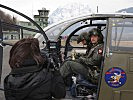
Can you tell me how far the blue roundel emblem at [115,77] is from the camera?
3234 mm

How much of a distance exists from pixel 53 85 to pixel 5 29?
0.89 meters

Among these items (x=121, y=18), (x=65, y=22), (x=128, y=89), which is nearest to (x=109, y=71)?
(x=128, y=89)

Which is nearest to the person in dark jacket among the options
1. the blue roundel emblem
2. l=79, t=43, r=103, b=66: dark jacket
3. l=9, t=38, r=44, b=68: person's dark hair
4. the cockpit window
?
l=9, t=38, r=44, b=68: person's dark hair

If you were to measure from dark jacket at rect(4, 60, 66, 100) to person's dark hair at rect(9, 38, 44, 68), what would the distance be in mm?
53

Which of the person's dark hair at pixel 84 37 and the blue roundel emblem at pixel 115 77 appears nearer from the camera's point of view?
the blue roundel emblem at pixel 115 77

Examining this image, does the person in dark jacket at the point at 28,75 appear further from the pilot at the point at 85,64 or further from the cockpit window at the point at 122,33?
the pilot at the point at 85,64

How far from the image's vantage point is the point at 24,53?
2250 millimetres

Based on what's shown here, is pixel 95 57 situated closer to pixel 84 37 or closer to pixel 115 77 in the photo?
pixel 115 77

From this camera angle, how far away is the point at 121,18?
11.3 ft

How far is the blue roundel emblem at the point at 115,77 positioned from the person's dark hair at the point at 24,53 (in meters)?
1.34

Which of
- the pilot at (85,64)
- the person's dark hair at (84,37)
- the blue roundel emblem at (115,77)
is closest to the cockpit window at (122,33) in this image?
the blue roundel emblem at (115,77)

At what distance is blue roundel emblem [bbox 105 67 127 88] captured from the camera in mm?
3234

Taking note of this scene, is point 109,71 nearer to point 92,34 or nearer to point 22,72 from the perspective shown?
point 92,34

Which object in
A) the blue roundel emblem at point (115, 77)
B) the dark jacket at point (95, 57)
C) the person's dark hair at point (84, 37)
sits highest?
the person's dark hair at point (84, 37)
